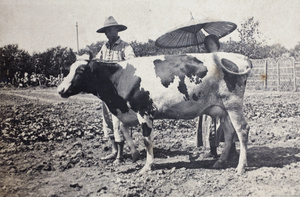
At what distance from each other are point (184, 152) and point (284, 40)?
4.66 m

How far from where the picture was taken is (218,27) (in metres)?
5.42

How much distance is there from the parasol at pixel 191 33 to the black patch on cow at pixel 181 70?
3.19 feet

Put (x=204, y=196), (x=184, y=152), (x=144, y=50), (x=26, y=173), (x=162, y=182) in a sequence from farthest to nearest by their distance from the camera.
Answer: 1. (x=144, y=50)
2. (x=184, y=152)
3. (x=26, y=173)
4. (x=162, y=182)
5. (x=204, y=196)

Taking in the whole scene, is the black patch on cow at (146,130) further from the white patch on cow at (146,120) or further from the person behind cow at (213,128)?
the person behind cow at (213,128)

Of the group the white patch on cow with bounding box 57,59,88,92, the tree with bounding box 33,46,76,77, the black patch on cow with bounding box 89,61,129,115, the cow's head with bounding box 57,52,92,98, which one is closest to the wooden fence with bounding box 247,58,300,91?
the black patch on cow with bounding box 89,61,129,115

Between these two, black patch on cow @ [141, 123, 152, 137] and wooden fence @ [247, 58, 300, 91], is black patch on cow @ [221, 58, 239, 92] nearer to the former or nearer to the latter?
black patch on cow @ [141, 123, 152, 137]

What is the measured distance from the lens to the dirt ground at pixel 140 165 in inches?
144

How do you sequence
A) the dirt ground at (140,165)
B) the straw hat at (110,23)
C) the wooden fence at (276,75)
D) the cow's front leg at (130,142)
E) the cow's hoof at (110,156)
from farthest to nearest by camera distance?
the wooden fence at (276,75)
the straw hat at (110,23)
the cow's hoof at (110,156)
the cow's front leg at (130,142)
the dirt ground at (140,165)

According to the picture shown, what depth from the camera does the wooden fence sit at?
13680 millimetres

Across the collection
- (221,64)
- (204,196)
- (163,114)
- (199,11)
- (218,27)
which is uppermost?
(199,11)

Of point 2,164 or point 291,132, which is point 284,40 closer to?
point 291,132

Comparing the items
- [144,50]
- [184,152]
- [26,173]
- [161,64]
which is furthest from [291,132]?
[144,50]

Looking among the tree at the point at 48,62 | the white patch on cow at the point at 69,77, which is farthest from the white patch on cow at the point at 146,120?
the tree at the point at 48,62

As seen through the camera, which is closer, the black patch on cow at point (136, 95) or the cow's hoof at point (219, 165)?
the black patch on cow at point (136, 95)
